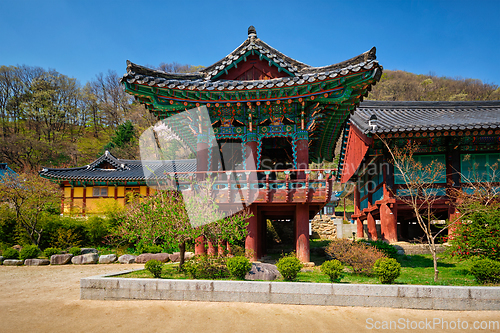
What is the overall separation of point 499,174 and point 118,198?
93.6 feet

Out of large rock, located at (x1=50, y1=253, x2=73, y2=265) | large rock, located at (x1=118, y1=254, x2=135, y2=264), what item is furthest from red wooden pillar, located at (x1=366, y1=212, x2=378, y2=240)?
large rock, located at (x1=50, y1=253, x2=73, y2=265)

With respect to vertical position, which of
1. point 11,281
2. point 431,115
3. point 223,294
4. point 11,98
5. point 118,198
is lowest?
point 11,281

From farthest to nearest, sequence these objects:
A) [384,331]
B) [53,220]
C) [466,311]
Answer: [53,220], [466,311], [384,331]

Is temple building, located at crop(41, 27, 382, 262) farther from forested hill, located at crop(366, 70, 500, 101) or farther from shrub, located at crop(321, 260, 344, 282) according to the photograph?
forested hill, located at crop(366, 70, 500, 101)

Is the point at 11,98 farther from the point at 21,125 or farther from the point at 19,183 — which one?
the point at 19,183

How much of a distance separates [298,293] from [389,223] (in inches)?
370

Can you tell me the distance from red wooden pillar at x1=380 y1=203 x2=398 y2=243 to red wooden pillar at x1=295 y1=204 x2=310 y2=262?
549cm

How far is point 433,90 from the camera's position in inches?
2574

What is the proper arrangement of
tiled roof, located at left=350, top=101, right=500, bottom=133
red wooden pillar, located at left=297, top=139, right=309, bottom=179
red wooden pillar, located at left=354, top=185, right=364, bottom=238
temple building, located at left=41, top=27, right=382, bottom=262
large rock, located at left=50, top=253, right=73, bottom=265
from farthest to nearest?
red wooden pillar, located at left=354, top=185, right=364, bottom=238 < large rock, located at left=50, top=253, right=73, bottom=265 < tiled roof, located at left=350, top=101, right=500, bottom=133 < red wooden pillar, located at left=297, top=139, right=309, bottom=179 < temple building, located at left=41, top=27, right=382, bottom=262

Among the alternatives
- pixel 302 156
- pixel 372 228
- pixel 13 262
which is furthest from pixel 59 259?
pixel 372 228

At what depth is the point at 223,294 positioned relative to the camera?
789cm

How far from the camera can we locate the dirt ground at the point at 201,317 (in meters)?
6.33

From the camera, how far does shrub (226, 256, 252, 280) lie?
8695 mm

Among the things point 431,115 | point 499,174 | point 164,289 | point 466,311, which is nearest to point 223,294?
point 164,289
